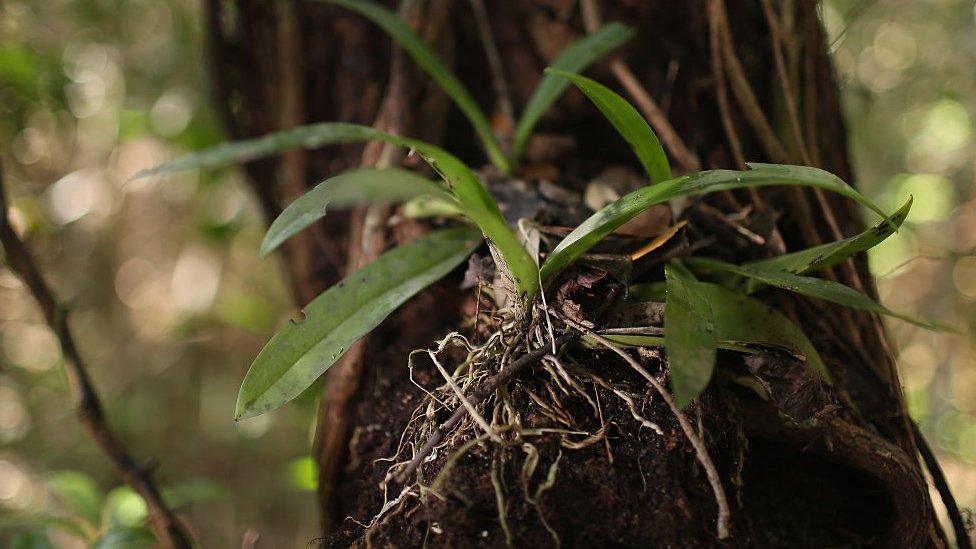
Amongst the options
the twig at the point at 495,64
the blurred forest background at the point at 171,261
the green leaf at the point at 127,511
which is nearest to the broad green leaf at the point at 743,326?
the twig at the point at 495,64

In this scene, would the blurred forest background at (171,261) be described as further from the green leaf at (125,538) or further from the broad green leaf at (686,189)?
the broad green leaf at (686,189)

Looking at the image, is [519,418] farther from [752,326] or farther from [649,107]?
Result: [649,107]

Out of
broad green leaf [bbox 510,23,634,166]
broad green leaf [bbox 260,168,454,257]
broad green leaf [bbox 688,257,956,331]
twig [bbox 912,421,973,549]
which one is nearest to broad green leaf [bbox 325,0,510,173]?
broad green leaf [bbox 510,23,634,166]

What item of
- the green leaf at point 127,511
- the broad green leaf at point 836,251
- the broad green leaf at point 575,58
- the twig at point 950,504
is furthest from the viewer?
the green leaf at point 127,511

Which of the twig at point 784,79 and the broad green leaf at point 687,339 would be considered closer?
the broad green leaf at point 687,339

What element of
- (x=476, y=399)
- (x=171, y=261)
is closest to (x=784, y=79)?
(x=476, y=399)

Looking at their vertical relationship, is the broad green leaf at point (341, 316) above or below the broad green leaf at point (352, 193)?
below

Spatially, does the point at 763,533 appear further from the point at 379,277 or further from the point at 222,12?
the point at 222,12
